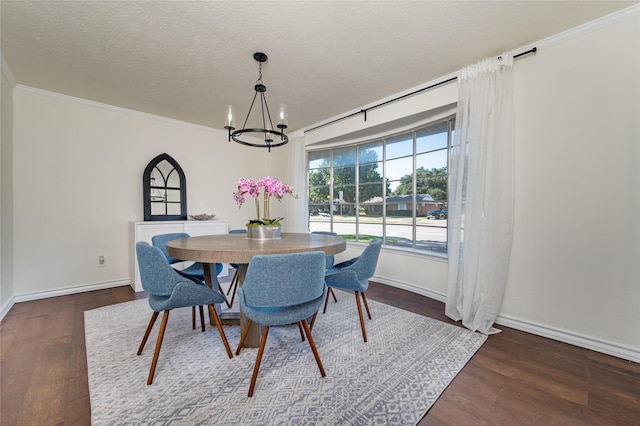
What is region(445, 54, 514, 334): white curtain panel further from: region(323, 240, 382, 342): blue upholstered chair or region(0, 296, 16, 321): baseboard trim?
region(0, 296, 16, 321): baseboard trim

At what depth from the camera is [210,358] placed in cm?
184

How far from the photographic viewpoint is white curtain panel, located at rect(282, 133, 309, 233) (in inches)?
174

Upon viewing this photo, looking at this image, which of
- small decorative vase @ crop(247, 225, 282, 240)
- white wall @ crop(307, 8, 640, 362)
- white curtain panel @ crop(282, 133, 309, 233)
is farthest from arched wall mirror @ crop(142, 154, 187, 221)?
white wall @ crop(307, 8, 640, 362)

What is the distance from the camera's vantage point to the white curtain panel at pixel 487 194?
231cm

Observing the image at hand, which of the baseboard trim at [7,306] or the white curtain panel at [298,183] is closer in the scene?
the baseboard trim at [7,306]

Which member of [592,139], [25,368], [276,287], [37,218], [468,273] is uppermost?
[592,139]

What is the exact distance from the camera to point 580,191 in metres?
2.05

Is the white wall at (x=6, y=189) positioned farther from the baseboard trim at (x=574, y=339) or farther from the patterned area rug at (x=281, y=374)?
the baseboard trim at (x=574, y=339)

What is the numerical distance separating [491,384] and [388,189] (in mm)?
2665

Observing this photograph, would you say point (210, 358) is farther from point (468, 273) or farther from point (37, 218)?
point (37, 218)

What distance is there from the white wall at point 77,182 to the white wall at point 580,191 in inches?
177

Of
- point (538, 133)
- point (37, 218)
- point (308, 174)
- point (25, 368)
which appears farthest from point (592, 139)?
point (37, 218)

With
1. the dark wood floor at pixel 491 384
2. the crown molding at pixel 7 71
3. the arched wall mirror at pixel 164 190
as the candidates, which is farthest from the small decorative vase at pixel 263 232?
the crown molding at pixel 7 71

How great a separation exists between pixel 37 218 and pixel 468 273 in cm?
487
